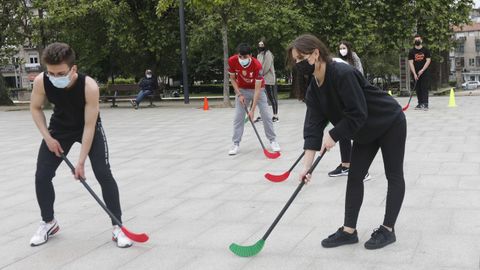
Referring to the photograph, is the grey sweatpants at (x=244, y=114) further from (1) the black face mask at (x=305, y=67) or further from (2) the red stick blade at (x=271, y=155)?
(1) the black face mask at (x=305, y=67)

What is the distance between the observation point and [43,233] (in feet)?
13.6

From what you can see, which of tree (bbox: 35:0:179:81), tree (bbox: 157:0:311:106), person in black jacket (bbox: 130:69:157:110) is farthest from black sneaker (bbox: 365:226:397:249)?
tree (bbox: 35:0:179:81)

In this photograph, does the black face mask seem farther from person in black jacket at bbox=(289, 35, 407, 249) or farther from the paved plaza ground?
the paved plaza ground

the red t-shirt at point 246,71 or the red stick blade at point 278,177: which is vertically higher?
the red t-shirt at point 246,71

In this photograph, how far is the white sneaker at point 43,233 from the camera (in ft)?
13.4

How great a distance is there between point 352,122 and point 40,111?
2216mm

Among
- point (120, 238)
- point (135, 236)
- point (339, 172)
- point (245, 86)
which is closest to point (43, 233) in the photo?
point (120, 238)

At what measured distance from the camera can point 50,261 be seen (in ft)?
12.3

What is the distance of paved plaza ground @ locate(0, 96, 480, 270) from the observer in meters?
3.61

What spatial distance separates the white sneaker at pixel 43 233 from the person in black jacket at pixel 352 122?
2002mm

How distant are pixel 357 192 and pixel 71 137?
2077mm

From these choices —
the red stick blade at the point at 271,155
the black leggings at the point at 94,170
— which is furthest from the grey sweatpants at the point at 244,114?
the black leggings at the point at 94,170

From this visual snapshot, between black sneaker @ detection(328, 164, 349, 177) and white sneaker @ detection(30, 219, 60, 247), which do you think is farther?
black sneaker @ detection(328, 164, 349, 177)

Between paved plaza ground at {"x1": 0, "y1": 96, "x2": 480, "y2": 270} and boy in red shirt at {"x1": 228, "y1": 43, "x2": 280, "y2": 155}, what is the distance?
0.36 metres
